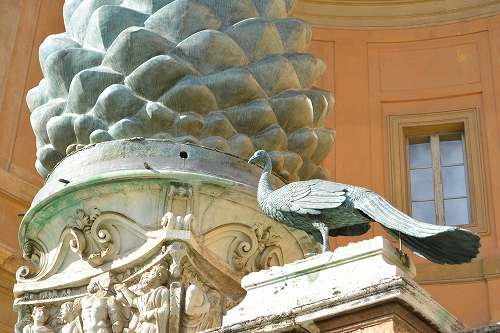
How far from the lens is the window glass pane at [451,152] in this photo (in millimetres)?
10875

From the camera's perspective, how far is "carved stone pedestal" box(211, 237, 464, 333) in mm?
3924

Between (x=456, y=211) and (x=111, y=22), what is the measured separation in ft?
17.6

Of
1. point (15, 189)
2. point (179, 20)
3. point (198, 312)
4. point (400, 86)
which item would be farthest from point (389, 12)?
point (198, 312)

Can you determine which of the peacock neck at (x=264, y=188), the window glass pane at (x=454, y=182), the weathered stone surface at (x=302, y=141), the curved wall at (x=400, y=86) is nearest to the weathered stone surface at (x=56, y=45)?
the weathered stone surface at (x=302, y=141)

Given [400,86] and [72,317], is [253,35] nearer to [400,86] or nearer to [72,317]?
[72,317]

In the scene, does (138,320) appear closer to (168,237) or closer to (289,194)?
(168,237)

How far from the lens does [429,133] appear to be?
35.8 ft

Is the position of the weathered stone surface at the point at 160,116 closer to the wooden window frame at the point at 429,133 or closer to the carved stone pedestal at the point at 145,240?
the carved stone pedestal at the point at 145,240

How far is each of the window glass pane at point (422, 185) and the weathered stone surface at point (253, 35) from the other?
4.85 meters

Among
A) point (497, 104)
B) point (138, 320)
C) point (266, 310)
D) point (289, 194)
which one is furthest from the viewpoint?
point (497, 104)

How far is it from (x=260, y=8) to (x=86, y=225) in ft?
5.70

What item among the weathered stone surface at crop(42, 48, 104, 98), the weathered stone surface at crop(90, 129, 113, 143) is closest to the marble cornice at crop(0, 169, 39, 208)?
the weathered stone surface at crop(42, 48, 104, 98)

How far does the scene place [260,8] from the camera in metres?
6.52

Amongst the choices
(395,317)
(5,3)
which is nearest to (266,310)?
(395,317)
